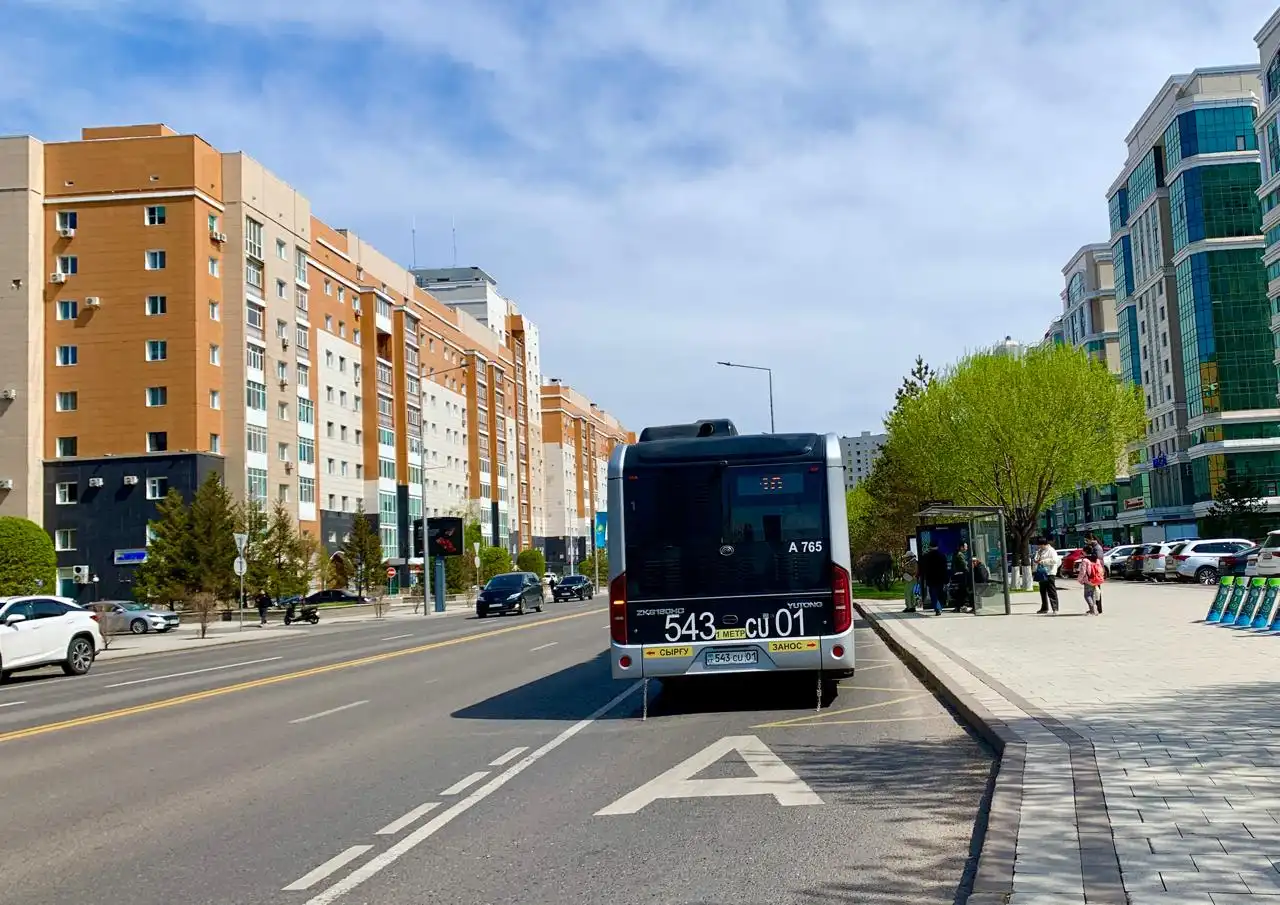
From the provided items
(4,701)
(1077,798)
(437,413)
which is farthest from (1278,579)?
(437,413)

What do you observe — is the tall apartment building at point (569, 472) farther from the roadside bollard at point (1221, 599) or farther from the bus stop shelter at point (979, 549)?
the roadside bollard at point (1221, 599)

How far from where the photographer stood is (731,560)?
12797mm

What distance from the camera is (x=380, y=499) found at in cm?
8256

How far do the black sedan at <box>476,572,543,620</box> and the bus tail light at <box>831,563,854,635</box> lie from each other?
36.4 metres

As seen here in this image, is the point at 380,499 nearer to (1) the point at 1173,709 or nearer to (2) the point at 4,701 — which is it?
(2) the point at 4,701

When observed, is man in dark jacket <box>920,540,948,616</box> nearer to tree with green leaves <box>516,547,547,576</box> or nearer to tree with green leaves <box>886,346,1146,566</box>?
tree with green leaves <box>886,346,1146,566</box>

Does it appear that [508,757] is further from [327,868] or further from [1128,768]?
[1128,768]

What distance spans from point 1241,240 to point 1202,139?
7.28 meters

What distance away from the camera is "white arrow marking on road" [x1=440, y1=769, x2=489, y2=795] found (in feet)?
28.8

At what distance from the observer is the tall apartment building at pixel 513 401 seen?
117 meters

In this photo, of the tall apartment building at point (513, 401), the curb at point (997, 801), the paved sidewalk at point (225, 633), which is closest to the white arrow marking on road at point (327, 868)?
the curb at point (997, 801)

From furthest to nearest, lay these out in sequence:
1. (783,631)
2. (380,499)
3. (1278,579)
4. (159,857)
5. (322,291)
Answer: (380,499), (322,291), (1278,579), (783,631), (159,857)

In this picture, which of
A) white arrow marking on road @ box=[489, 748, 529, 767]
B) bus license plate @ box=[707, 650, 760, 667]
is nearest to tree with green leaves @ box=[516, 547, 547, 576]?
bus license plate @ box=[707, 650, 760, 667]

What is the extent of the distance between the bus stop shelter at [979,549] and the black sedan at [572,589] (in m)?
35.3
